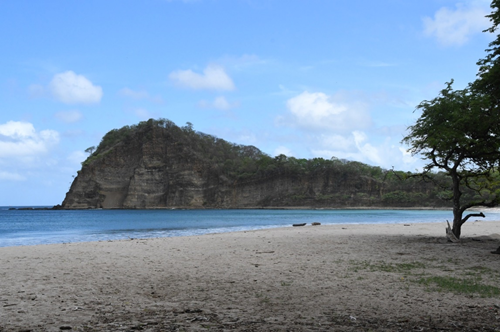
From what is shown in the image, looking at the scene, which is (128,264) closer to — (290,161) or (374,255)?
(374,255)

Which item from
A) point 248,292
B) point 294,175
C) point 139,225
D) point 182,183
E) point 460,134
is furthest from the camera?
point 294,175

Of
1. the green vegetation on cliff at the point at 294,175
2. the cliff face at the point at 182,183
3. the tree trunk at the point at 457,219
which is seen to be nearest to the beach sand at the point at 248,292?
the tree trunk at the point at 457,219

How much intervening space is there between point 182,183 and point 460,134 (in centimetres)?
12837

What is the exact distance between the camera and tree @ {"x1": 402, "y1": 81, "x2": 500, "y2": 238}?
14.3m

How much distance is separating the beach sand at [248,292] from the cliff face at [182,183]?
123633mm

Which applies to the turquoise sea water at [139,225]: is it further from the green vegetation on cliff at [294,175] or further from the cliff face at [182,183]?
the cliff face at [182,183]

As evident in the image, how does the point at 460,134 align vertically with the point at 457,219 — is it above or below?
above

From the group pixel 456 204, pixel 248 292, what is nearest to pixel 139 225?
pixel 456 204

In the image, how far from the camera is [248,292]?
8047mm

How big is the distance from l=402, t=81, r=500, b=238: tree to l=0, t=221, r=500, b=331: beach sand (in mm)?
3931

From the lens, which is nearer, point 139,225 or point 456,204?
point 456,204

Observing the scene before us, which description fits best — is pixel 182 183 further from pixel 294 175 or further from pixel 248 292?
pixel 248 292

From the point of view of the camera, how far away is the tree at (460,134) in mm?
14258

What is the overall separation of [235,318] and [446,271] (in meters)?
6.40
